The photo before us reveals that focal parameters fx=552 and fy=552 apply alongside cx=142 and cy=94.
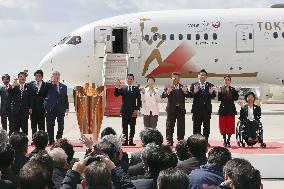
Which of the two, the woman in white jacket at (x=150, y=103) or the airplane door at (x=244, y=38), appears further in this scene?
the airplane door at (x=244, y=38)

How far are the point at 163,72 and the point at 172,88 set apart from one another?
533 inches

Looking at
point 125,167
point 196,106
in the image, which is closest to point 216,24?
point 196,106

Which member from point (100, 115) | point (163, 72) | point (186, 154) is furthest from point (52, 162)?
point (163, 72)

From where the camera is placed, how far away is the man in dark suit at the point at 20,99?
46.9 feet

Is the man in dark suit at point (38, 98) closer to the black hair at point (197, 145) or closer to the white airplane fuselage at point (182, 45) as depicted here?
the black hair at point (197, 145)

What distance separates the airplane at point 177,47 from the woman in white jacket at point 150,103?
12.6m

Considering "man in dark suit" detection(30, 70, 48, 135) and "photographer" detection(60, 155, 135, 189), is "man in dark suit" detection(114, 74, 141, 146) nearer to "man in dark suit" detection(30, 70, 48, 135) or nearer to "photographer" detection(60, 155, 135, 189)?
"man in dark suit" detection(30, 70, 48, 135)

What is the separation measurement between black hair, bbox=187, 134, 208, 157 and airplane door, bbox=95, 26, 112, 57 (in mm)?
20535

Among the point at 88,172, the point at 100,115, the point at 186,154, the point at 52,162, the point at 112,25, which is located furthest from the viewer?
the point at 112,25

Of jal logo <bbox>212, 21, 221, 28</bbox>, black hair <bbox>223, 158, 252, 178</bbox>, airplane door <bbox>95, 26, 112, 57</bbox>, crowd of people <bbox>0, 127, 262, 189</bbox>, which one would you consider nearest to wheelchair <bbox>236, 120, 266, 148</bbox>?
crowd of people <bbox>0, 127, 262, 189</bbox>

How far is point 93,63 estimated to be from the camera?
27.8 meters

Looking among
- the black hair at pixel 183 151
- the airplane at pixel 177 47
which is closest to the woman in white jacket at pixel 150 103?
the black hair at pixel 183 151

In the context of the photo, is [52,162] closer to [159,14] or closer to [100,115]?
[100,115]

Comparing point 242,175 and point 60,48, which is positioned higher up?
point 60,48
